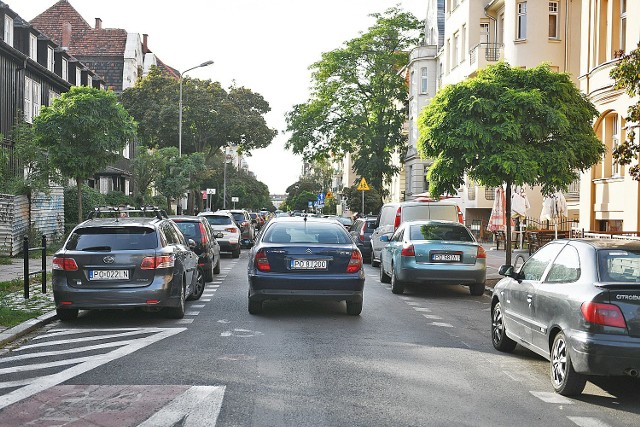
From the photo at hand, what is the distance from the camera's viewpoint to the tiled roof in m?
66.5

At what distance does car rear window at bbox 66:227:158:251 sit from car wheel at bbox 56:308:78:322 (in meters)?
0.99

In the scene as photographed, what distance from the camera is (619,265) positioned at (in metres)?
7.17

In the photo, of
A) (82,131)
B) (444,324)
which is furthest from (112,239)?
(82,131)

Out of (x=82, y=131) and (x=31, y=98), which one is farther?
(x=31, y=98)

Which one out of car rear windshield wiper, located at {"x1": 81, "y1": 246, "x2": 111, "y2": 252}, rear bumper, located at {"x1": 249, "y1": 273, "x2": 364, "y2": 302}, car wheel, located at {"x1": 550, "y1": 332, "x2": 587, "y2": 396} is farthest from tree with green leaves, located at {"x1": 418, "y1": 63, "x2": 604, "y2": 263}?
car wheel, located at {"x1": 550, "y1": 332, "x2": 587, "y2": 396}

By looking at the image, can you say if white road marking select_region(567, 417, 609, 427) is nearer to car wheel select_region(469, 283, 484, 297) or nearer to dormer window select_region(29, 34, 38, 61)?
car wheel select_region(469, 283, 484, 297)

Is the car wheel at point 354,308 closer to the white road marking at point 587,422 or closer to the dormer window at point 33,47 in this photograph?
the white road marking at point 587,422

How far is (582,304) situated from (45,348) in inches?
240

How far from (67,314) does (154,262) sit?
1.67m

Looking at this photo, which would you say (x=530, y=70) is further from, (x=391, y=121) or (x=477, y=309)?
(x=391, y=121)

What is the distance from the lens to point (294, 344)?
9633 mm

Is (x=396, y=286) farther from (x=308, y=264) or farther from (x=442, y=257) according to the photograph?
(x=308, y=264)

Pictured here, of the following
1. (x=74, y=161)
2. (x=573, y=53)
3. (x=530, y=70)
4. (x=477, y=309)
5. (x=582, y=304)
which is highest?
(x=573, y=53)

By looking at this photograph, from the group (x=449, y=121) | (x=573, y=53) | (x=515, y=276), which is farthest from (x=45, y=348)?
(x=573, y=53)
